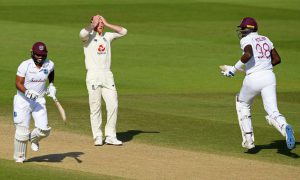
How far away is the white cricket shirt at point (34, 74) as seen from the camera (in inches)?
619

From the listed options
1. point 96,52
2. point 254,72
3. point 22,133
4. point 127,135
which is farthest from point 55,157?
point 254,72

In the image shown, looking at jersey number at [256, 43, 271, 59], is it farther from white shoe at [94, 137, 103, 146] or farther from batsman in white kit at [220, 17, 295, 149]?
white shoe at [94, 137, 103, 146]

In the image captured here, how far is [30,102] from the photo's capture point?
15.9 m

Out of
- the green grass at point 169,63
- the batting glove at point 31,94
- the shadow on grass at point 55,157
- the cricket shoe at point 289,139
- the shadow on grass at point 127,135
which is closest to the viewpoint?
the batting glove at point 31,94

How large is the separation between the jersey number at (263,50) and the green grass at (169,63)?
5.75 feet

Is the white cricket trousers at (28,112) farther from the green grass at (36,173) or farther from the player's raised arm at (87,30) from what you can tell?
the player's raised arm at (87,30)

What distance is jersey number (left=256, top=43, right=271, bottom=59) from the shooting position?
17016mm

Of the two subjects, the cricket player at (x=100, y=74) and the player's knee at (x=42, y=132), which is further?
the cricket player at (x=100, y=74)

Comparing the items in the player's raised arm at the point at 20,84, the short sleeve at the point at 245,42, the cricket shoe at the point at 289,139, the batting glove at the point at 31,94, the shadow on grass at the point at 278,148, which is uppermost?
the short sleeve at the point at 245,42

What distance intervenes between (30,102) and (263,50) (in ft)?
14.0

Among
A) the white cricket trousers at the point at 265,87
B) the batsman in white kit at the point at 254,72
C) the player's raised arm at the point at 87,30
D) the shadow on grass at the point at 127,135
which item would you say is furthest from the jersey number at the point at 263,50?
the shadow on grass at the point at 127,135

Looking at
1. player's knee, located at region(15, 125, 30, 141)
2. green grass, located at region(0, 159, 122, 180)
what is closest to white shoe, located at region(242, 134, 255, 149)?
green grass, located at region(0, 159, 122, 180)

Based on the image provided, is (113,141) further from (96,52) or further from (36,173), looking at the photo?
(36,173)

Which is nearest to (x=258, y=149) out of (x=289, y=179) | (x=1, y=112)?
(x=289, y=179)
